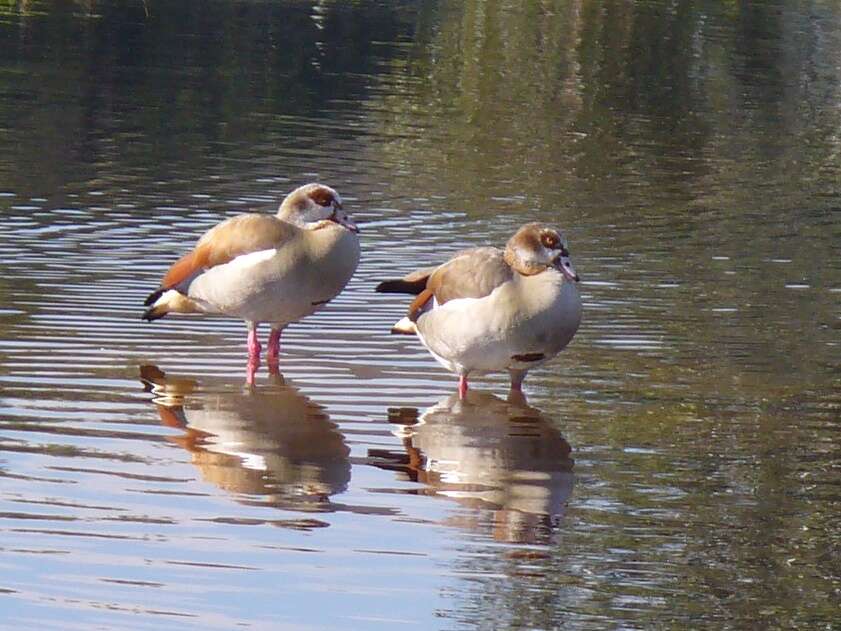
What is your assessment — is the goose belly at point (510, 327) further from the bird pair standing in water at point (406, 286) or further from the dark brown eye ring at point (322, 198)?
the dark brown eye ring at point (322, 198)

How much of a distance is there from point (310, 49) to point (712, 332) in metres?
34.1

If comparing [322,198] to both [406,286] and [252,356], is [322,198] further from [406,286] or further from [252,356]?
[252,356]

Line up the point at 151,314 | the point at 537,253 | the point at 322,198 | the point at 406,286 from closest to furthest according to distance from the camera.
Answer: the point at 537,253 → the point at 406,286 → the point at 322,198 → the point at 151,314

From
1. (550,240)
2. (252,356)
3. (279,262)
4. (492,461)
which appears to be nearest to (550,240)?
(550,240)

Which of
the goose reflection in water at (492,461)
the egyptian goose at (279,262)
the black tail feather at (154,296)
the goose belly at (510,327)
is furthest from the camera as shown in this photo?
the black tail feather at (154,296)

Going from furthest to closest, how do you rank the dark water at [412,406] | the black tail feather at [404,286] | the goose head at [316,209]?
the goose head at [316,209], the black tail feather at [404,286], the dark water at [412,406]

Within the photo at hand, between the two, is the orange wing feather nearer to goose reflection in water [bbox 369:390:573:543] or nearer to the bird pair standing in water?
the bird pair standing in water

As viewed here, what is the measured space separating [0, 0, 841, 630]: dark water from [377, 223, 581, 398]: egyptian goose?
1.43 feet

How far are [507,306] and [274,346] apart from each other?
96.7 inches

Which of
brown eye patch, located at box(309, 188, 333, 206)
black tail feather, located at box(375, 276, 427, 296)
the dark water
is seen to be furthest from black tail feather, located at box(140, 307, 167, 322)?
A: black tail feather, located at box(375, 276, 427, 296)

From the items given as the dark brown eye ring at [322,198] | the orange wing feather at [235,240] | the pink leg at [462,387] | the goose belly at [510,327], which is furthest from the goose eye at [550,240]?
the orange wing feather at [235,240]

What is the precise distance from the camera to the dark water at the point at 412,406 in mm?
9211

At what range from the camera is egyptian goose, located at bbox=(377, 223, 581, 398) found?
12617mm

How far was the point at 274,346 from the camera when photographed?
568 inches
